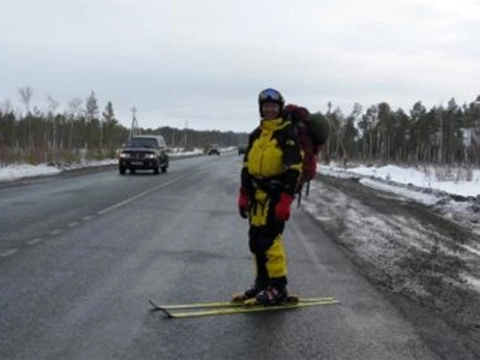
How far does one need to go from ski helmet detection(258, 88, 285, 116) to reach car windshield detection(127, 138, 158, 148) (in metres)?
30.9

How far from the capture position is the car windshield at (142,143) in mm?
37344

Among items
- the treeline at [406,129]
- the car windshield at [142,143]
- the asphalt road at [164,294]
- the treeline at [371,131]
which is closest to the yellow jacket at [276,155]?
the asphalt road at [164,294]

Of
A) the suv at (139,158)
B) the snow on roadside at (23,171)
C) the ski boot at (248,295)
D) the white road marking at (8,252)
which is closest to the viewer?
the ski boot at (248,295)

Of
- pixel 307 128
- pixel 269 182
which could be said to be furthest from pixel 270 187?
pixel 307 128

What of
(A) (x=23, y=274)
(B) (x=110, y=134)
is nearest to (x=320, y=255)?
(A) (x=23, y=274)

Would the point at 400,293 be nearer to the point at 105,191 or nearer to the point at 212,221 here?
the point at 212,221

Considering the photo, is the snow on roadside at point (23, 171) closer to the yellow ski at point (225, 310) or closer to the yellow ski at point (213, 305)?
the yellow ski at point (213, 305)

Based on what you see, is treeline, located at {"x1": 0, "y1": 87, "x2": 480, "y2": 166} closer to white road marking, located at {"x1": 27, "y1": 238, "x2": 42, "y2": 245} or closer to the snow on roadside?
the snow on roadside

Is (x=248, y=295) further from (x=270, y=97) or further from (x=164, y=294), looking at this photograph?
(x=270, y=97)

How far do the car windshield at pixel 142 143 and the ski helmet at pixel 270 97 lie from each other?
101 ft

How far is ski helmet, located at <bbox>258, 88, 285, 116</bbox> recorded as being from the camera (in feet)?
21.9

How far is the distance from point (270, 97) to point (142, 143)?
104 feet

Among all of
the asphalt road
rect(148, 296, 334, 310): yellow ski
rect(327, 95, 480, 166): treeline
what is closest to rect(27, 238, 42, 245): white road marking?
the asphalt road

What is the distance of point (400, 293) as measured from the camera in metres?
7.45
